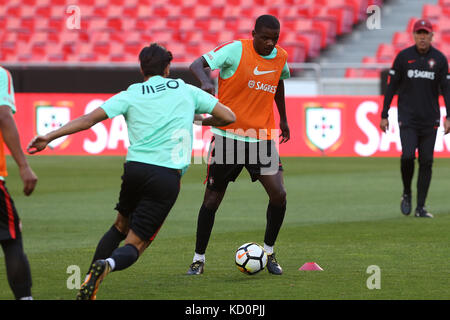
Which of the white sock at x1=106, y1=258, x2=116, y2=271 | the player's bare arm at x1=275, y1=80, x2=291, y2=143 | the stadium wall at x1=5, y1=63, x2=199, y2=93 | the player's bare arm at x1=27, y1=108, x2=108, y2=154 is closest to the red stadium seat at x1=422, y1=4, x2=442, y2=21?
the stadium wall at x1=5, y1=63, x2=199, y2=93

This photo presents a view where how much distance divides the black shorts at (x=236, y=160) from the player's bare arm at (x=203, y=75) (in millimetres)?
623

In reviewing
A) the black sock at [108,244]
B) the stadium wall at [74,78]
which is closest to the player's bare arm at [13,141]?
the black sock at [108,244]

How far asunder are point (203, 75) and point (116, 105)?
4.35 ft

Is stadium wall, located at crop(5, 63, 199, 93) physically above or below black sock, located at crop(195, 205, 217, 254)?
above

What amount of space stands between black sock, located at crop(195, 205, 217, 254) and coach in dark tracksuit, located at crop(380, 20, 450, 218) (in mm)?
4481

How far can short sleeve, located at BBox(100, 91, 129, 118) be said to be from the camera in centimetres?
623

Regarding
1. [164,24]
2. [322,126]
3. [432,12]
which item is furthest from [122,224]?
[164,24]

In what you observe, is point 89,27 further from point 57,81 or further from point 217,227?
point 217,227

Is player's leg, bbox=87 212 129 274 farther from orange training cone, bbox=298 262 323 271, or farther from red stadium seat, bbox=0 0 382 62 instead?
red stadium seat, bbox=0 0 382 62

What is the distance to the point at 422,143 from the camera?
11.9 m

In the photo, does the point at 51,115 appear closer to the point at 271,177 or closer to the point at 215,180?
the point at 215,180

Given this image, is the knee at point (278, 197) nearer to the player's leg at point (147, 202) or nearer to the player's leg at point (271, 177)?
the player's leg at point (271, 177)

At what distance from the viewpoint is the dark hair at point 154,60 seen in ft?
21.0

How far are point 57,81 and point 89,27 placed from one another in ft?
18.6
